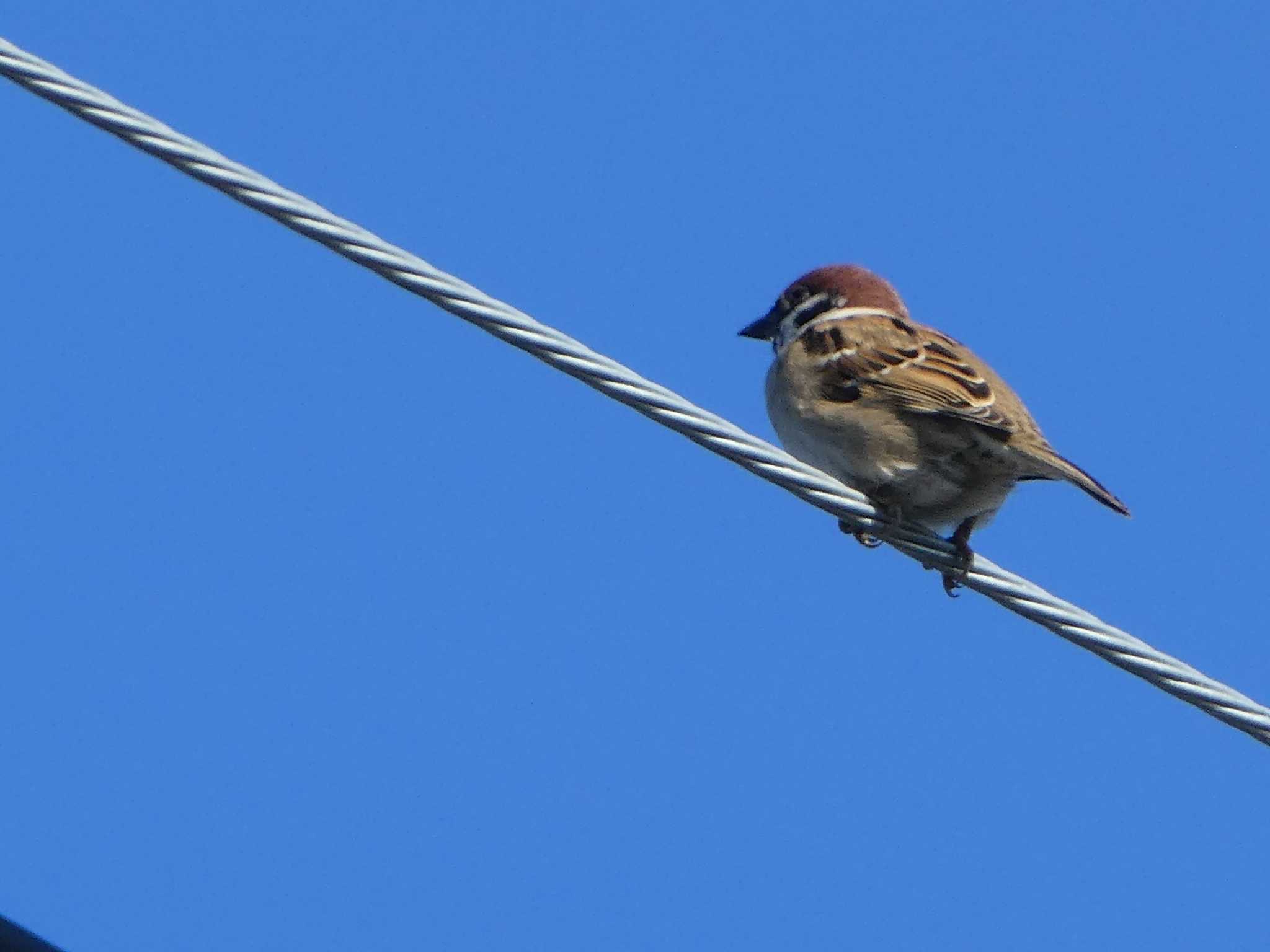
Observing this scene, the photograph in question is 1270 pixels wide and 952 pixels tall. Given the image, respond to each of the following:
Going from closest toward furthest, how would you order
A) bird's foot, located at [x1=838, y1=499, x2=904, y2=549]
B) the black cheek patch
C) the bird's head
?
bird's foot, located at [x1=838, y1=499, x2=904, y2=549] → the black cheek patch → the bird's head

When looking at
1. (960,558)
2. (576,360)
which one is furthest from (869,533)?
(576,360)

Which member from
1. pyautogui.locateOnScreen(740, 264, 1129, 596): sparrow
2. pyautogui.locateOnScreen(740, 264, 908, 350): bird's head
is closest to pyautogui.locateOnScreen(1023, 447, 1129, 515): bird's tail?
pyautogui.locateOnScreen(740, 264, 1129, 596): sparrow

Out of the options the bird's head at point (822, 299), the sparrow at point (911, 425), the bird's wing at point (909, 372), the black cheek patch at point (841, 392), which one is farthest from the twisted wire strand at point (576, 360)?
the bird's head at point (822, 299)

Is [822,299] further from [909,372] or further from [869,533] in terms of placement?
[869,533]

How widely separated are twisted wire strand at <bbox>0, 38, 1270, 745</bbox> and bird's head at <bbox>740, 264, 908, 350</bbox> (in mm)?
2924

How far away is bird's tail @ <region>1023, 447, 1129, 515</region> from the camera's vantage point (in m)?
4.54

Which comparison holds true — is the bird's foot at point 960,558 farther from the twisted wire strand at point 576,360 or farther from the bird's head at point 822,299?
the bird's head at point 822,299

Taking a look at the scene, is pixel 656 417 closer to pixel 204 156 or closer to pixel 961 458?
pixel 204 156

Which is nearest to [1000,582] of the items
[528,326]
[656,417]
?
[656,417]

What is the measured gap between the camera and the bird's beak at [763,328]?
694 cm

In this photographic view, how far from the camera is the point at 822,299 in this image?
6887 millimetres

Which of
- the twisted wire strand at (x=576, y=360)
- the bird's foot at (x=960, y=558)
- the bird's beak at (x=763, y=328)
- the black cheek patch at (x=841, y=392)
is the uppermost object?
the bird's beak at (x=763, y=328)

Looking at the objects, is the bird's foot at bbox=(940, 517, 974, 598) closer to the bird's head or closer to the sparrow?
the sparrow

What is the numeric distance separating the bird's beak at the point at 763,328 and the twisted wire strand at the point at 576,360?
3.00 meters
